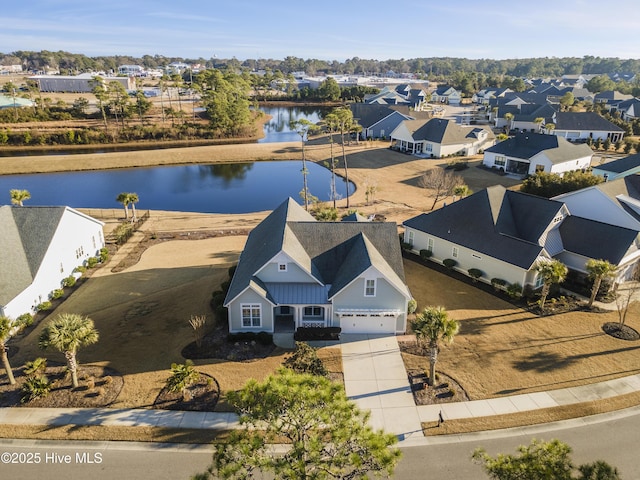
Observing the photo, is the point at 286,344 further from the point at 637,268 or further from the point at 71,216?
the point at 637,268

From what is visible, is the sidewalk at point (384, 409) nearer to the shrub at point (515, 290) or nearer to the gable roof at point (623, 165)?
the shrub at point (515, 290)

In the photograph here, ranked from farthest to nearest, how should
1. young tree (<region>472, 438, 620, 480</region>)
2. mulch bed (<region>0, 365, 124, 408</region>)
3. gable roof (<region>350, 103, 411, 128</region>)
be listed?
gable roof (<region>350, 103, 411, 128</region>)
mulch bed (<region>0, 365, 124, 408</region>)
young tree (<region>472, 438, 620, 480</region>)

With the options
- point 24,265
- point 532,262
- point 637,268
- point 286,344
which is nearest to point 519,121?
point 637,268

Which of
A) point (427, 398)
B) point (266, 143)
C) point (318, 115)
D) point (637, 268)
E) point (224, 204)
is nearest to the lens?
point (427, 398)

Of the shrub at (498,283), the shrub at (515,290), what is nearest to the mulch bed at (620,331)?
the shrub at (515,290)

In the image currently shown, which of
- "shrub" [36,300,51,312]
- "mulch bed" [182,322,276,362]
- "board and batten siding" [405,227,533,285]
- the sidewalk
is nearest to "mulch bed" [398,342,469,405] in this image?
the sidewalk

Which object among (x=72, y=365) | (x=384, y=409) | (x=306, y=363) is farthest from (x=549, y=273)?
(x=72, y=365)

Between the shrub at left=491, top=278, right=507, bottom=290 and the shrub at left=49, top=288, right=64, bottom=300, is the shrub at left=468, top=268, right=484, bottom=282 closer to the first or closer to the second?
the shrub at left=491, top=278, right=507, bottom=290

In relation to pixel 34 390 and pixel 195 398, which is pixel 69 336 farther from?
pixel 195 398
